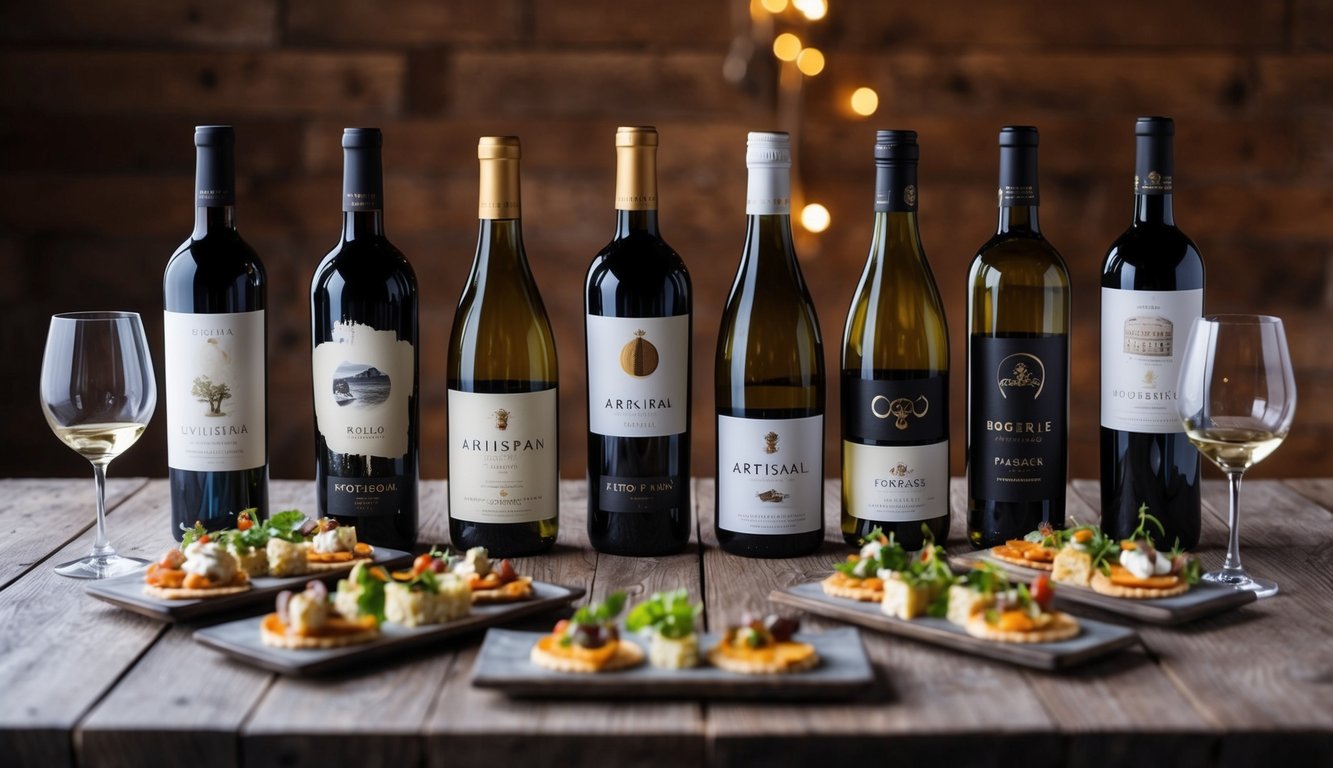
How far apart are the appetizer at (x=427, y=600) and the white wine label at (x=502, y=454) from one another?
9.6 inches

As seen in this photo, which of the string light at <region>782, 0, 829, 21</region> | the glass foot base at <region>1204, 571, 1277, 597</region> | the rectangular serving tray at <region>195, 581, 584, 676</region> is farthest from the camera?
the string light at <region>782, 0, 829, 21</region>

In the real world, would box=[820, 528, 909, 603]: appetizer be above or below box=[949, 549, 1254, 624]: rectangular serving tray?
above

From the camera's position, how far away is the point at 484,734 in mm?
854

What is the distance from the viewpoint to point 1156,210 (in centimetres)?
129

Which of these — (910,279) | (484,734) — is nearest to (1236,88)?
(910,279)

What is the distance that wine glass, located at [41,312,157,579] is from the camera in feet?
4.02

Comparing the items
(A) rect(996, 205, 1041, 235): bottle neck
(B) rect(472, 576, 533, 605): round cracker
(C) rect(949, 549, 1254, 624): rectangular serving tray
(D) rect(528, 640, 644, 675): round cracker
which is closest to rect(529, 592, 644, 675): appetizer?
(D) rect(528, 640, 644, 675): round cracker

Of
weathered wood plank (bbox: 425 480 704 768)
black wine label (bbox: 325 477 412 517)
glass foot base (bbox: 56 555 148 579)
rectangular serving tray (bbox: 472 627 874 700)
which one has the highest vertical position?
black wine label (bbox: 325 477 412 517)

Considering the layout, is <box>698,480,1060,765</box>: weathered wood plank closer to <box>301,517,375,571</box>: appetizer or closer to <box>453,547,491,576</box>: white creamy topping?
<box>453,547,491,576</box>: white creamy topping

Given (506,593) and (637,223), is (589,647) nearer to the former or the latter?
(506,593)

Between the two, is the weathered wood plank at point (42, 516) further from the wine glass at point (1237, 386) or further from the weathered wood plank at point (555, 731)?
the wine glass at point (1237, 386)

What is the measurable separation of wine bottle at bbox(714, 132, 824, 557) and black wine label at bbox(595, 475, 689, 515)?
49mm

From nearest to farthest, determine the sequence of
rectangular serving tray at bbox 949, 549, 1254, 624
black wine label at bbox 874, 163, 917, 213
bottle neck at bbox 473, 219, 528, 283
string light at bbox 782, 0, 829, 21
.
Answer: rectangular serving tray at bbox 949, 549, 1254, 624
black wine label at bbox 874, 163, 917, 213
bottle neck at bbox 473, 219, 528, 283
string light at bbox 782, 0, 829, 21

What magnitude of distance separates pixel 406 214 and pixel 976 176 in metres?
1.21
